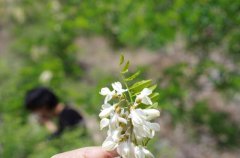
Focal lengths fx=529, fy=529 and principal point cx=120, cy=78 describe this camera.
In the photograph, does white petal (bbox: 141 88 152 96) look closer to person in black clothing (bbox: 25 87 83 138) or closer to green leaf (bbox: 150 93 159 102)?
green leaf (bbox: 150 93 159 102)

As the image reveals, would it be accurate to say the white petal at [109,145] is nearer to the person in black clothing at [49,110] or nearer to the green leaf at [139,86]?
the green leaf at [139,86]

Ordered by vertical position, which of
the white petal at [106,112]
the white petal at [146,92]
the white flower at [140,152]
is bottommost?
the white flower at [140,152]

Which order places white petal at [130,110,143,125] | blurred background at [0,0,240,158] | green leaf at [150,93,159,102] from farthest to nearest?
blurred background at [0,0,240,158]
green leaf at [150,93,159,102]
white petal at [130,110,143,125]

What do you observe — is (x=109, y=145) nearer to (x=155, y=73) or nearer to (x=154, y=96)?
(x=154, y=96)

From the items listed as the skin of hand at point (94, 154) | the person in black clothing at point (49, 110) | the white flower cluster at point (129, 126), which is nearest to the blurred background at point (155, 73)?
the person in black clothing at point (49, 110)

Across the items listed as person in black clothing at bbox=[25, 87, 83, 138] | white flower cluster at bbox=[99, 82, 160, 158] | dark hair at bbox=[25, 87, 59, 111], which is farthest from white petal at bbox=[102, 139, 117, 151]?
dark hair at bbox=[25, 87, 59, 111]

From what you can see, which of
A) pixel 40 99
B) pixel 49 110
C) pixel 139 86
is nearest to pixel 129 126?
pixel 139 86
